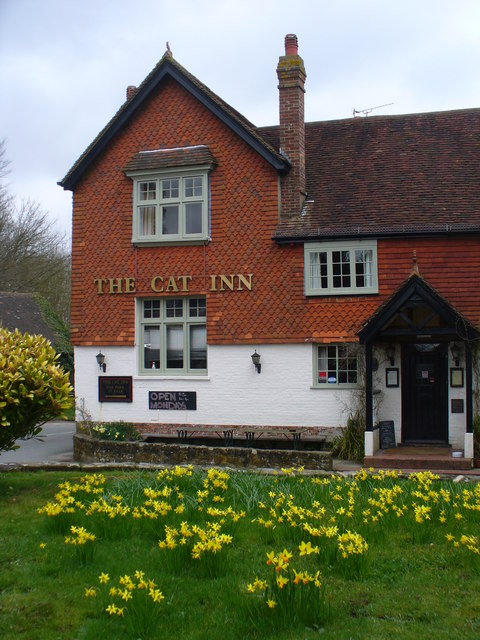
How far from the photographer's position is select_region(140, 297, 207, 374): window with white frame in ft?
63.5

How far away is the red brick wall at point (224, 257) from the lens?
1756 cm

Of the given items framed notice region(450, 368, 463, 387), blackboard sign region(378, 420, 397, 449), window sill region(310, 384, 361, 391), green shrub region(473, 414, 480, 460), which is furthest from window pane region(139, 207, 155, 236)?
green shrub region(473, 414, 480, 460)

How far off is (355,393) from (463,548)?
1029 centimetres

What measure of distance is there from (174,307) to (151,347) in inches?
48.8

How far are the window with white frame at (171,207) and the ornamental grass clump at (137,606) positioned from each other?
44.8 feet

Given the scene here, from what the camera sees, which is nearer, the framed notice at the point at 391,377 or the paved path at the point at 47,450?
the framed notice at the point at 391,377

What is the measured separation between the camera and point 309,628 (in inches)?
220

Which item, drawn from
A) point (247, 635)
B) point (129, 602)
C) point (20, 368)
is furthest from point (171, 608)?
point (20, 368)

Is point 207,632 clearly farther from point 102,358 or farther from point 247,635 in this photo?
point 102,358

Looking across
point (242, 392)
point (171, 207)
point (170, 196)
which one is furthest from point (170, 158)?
point (242, 392)

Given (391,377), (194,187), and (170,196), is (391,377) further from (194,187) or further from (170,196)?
(170,196)

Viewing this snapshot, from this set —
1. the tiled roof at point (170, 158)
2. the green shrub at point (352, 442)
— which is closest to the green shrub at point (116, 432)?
the green shrub at point (352, 442)

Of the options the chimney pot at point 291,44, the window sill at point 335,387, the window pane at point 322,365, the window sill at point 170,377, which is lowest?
the window sill at point 335,387

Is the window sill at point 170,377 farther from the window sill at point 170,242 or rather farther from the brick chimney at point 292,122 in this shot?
the brick chimney at point 292,122
